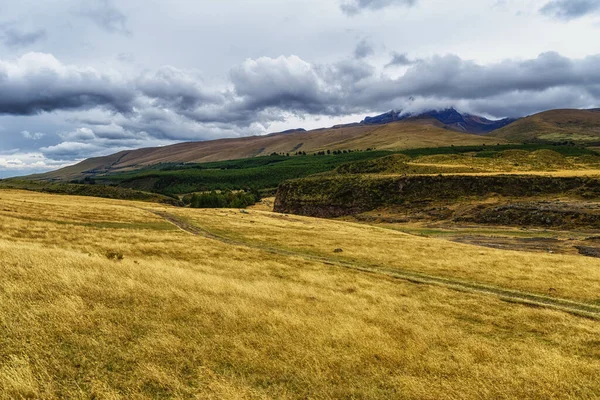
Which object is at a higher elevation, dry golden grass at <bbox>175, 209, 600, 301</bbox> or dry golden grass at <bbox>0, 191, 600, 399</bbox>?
dry golden grass at <bbox>0, 191, 600, 399</bbox>

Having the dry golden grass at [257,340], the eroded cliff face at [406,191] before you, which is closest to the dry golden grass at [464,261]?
the dry golden grass at [257,340]

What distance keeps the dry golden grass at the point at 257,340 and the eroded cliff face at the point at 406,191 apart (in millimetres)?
76643

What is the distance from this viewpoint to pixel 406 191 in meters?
116

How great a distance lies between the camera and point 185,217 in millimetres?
68125

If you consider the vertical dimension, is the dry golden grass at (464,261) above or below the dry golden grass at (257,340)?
below

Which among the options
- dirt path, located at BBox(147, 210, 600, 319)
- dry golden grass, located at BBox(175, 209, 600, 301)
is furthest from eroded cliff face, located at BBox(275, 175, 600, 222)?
dirt path, located at BBox(147, 210, 600, 319)

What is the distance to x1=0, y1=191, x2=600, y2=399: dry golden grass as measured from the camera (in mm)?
9117

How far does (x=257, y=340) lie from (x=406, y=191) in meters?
111

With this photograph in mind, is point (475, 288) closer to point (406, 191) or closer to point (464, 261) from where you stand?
point (464, 261)

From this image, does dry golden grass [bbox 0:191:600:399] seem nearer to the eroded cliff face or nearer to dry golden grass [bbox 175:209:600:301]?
dry golden grass [bbox 175:209:600:301]

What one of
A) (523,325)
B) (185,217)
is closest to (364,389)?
(523,325)

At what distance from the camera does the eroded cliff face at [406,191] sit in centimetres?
9619

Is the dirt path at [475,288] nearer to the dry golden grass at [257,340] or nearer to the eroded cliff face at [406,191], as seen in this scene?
the dry golden grass at [257,340]

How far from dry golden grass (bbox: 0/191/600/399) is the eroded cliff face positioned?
76643 mm
